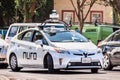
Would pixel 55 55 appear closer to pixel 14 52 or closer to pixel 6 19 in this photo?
pixel 14 52

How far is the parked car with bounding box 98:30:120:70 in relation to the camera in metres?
20.4

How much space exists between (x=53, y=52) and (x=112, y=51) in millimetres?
3159

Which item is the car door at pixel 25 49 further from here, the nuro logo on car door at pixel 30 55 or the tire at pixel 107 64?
the tire at pixel 107 64

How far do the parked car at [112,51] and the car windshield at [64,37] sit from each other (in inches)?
62.9

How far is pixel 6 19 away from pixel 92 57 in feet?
106

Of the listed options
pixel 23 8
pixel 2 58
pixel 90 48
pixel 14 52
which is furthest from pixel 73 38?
pixel 23 8

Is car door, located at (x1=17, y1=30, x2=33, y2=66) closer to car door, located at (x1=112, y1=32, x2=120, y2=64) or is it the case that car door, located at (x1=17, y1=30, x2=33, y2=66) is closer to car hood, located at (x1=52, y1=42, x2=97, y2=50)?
car hood, located at (x1=52, y1=42, x2=97, y2=50)

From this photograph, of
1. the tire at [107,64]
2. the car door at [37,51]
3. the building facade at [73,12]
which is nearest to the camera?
the car door at [37,51]

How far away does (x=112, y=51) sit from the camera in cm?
2070

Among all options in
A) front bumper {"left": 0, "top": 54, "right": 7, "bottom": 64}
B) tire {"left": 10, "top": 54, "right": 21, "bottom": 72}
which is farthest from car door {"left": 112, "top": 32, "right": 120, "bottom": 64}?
front bumper {"left": 0, "top": 54, "right": 7, "bottom": 64}

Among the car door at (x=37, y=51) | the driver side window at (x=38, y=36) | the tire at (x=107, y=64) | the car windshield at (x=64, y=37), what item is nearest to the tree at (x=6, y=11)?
the tire at (x=107, y=64)

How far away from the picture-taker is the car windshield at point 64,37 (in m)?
19.0

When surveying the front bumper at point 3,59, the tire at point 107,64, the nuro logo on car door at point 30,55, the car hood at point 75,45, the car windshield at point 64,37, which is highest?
the car windshield at point 64,37

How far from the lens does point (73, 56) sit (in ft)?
59.4
